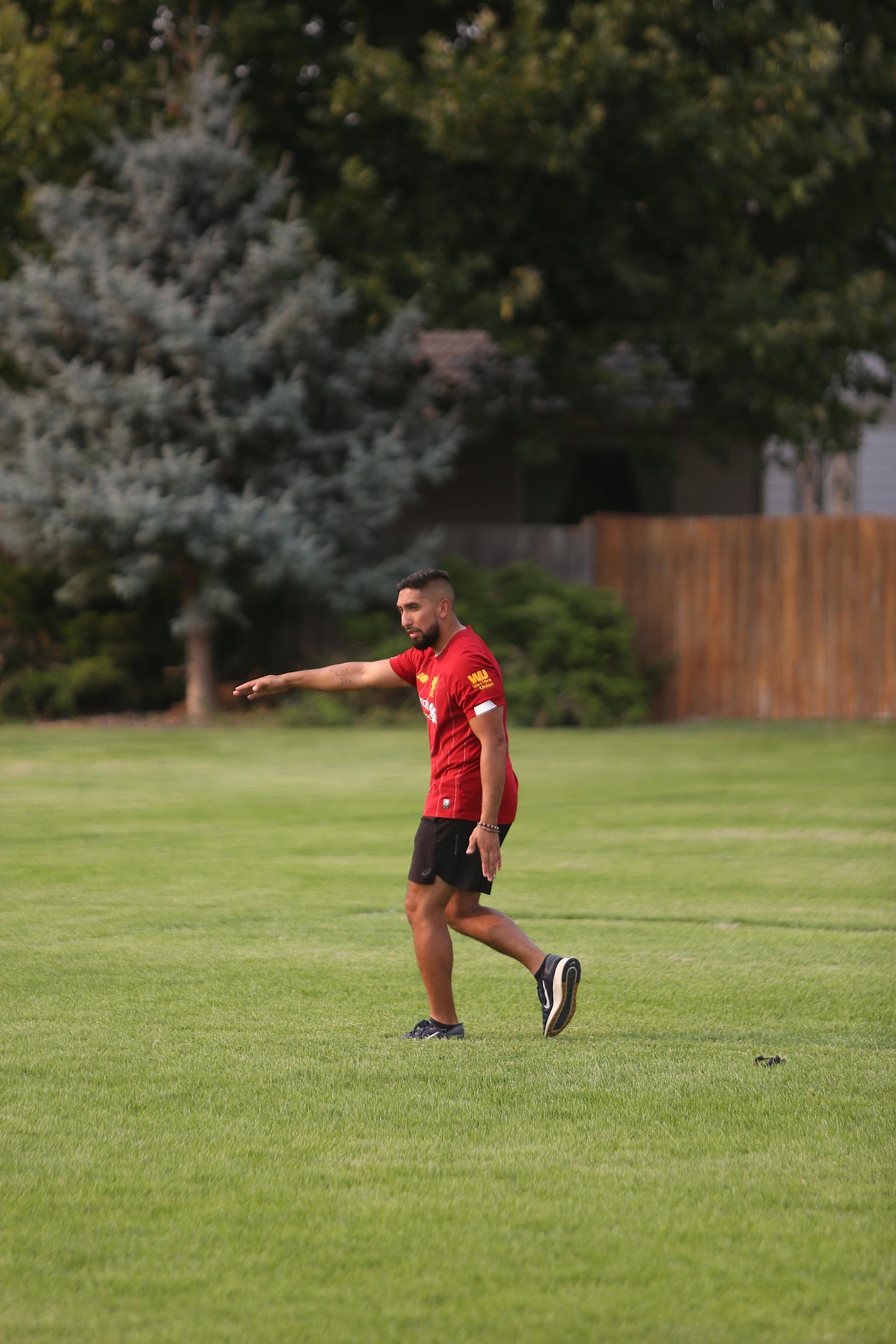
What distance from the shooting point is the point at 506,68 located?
702 inches

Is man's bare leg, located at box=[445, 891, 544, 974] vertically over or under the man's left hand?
under

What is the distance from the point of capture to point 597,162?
63.5ft

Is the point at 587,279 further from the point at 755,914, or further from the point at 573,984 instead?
the point at 573,984

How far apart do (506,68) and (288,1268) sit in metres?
16.0

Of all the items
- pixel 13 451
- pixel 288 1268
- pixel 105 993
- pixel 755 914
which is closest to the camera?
pixel 288 1268

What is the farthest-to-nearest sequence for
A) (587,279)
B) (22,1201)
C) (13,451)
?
(587,279) < (13,451) < (22,1201)

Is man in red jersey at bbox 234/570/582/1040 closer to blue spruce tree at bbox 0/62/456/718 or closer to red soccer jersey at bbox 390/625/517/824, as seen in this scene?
red soccer jersey at bbox 390/625/517/824

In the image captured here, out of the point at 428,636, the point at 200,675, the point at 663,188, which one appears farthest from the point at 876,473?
the point at 428,636

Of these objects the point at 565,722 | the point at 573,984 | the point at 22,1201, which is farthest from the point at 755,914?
the point at 565,722

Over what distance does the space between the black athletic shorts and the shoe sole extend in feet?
1.27

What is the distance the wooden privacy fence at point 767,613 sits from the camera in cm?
1934

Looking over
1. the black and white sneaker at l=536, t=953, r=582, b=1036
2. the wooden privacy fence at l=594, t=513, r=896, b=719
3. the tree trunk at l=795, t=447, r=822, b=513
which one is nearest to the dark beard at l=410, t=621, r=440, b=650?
the black and white sneaker at l=536, t=953, r=582, b=1036

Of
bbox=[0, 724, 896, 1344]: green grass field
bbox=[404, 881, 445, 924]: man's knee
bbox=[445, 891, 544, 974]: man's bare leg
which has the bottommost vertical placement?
bbox=[0, 724, 896, 1344]: green grass field

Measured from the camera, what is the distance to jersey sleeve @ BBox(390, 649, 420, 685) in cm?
634
